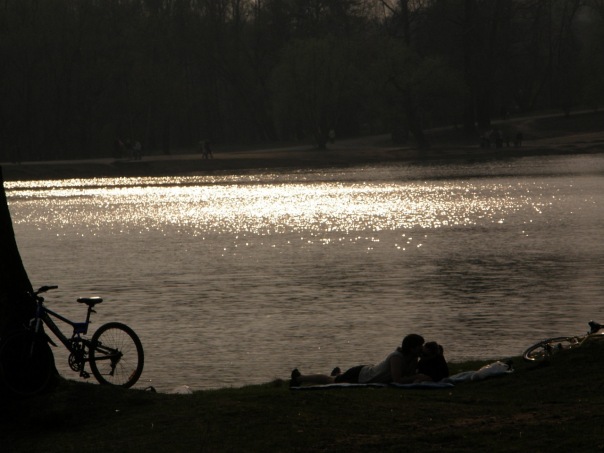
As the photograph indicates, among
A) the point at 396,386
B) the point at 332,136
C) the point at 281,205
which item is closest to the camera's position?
the point at 396,386

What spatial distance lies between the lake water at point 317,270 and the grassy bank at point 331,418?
337 centimetres

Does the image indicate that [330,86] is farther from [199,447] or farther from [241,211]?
[199,447]

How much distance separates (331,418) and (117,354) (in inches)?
115

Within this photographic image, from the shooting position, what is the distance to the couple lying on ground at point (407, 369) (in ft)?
40.2

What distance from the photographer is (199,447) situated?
31.6 feet

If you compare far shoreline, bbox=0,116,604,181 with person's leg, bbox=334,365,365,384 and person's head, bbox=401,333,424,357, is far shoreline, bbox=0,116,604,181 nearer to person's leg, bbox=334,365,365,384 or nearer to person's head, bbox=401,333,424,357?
person's leg, bbox=334,365,365,384

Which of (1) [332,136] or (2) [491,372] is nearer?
(2) [491,372]

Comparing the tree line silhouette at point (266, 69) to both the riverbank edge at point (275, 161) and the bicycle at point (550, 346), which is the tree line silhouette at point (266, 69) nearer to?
the riverbank edge at point (275, 161)

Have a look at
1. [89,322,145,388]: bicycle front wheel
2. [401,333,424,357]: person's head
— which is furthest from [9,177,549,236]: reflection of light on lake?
[401,333,424,357]: person's head

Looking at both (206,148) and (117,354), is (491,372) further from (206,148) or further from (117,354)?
Answer: (206,148)

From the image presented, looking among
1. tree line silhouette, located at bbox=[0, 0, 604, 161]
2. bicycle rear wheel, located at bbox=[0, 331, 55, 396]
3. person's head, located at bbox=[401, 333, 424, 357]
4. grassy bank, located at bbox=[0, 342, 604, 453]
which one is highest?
tree line silhouette, located at bbox=[0, 0, 604, 161]

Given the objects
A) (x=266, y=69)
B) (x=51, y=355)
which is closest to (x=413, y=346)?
(x=51, y=355)

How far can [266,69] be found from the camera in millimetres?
110312

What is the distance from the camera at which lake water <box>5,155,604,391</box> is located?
16969 millimetres
